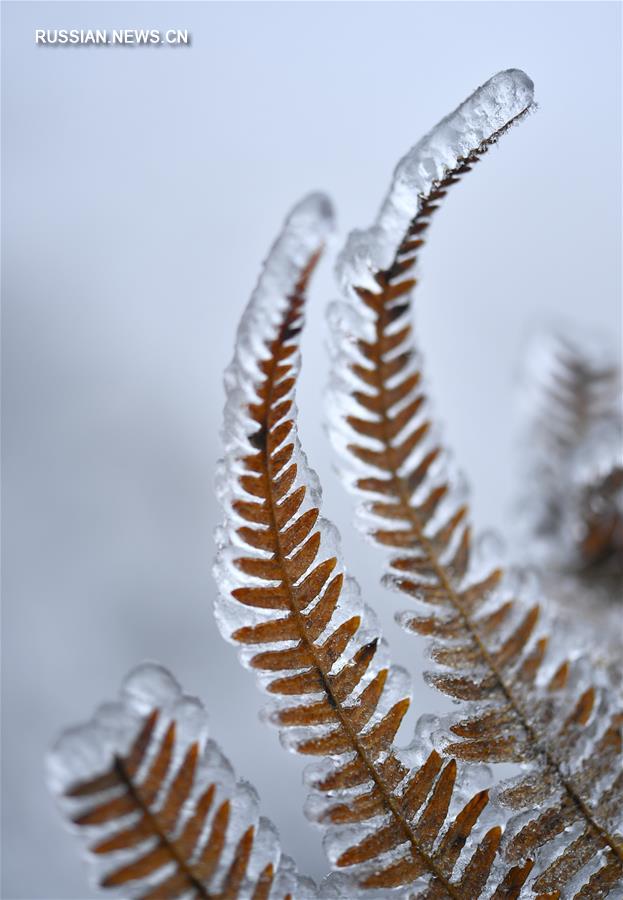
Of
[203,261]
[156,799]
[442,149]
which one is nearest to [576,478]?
[442,149]

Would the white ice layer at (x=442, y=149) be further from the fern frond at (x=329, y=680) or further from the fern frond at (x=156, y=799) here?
the fern frond at (x=156, y=799)

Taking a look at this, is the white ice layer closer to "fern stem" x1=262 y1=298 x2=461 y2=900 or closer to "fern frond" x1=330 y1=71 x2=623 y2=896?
"fern frond" x1=330 y1=71 x2=623 y2=896

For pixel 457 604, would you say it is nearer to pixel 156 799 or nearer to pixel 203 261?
pixel 156 799

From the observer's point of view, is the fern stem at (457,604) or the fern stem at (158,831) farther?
the fern stem at (457,604)

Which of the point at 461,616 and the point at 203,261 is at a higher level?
the point at 203,261

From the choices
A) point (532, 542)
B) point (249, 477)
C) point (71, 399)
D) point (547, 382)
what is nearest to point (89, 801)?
point (249, 477)

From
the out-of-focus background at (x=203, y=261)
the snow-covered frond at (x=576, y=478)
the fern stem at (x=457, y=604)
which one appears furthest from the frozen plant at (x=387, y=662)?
the out-of-focus background at (x=203, y=261)
